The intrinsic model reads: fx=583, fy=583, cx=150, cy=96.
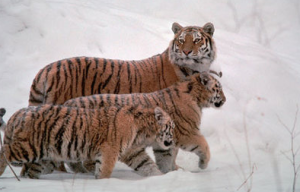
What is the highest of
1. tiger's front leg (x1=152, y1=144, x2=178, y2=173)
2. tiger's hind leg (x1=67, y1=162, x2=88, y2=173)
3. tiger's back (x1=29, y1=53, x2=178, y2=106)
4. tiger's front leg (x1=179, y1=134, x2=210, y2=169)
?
tiger's back (x1=29, y1=53, x2=178, y2=106)

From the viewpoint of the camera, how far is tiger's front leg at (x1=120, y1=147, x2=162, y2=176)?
5157mm

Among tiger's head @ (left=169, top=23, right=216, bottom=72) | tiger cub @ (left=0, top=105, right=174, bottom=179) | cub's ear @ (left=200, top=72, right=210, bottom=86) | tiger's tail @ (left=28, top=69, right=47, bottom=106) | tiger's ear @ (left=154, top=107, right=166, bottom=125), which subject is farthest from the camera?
tiger's head @ (left=169, top=23, right=216, bottom=72)

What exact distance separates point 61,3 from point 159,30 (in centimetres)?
163

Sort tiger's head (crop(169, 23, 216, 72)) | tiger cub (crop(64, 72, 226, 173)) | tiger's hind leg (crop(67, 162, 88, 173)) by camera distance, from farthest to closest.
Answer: tiger's head (crop(169, 23, 216, 72)) < tiger's hind leg (crop(67, 162, 88, 173)) < tiger cub (crop(64, 72, 226, 173))

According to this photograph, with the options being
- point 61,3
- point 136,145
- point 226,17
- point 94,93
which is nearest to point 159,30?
point 61,3

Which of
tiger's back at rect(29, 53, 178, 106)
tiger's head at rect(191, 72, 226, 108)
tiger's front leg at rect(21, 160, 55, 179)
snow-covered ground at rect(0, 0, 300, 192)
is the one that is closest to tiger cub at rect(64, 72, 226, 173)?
tiger's head at rect(191, 72, 226, 108)

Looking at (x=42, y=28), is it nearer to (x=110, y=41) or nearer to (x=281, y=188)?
(x=110, y=41)

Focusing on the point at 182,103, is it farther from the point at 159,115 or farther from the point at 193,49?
the point at 193,49

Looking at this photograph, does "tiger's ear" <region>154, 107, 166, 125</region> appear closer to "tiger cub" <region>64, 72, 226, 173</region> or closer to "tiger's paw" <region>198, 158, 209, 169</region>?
"tiger cub" <region>64, 72, 226, 173</region>

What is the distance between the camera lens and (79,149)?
188 inches

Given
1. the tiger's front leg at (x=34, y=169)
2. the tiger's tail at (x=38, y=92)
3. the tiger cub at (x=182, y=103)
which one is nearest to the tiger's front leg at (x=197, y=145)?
the tiger cub at (x=182, y=103)

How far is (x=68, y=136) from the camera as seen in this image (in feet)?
15.6

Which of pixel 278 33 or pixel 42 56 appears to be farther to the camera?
pixel 278 33

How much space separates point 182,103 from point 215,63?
5.97ft
